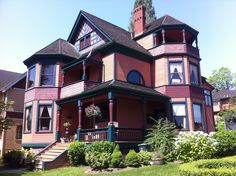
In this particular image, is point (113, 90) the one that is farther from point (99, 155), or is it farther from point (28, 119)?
point (28, 119)

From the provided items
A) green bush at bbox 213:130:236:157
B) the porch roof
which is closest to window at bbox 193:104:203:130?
the porch roof

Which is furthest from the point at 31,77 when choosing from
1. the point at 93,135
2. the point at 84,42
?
the point at 93,135

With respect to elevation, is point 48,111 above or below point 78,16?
below

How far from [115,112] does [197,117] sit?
7063 mm

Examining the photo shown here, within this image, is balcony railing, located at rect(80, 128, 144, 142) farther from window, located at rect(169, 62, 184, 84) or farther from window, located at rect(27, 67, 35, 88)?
window, located at rect(27, 67, 35, 88)

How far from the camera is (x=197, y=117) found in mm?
19578

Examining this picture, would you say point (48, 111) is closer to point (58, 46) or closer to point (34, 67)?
point (34, 67)

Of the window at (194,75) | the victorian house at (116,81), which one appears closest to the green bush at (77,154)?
the victorian house at (116,81)

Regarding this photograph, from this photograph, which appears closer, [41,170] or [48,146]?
[41,170]

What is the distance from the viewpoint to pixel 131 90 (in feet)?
51.6

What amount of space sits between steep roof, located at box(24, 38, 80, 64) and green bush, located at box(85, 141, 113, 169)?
10.2 meters

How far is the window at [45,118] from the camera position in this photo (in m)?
19.1

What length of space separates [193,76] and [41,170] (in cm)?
1403

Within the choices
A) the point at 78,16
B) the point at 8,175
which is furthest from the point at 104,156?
the point at 78,16
